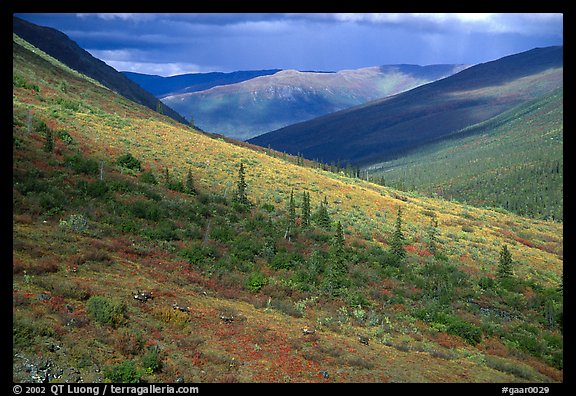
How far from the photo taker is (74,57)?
152250 mm

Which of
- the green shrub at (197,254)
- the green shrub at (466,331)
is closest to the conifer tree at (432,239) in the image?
the green shrub at (466,331)

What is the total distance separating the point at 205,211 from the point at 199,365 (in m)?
22.5

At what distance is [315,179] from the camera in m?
63.8

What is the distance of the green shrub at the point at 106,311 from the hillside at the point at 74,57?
426 feet

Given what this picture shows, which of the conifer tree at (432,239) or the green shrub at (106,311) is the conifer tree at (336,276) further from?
the conifer tree at (432,239)

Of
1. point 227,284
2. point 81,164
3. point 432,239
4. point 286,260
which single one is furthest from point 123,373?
point 432,239

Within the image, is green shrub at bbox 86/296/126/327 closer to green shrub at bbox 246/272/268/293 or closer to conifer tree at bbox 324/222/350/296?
green shrub at bbox 246/272/268/293

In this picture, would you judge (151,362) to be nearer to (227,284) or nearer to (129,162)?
(227,284)

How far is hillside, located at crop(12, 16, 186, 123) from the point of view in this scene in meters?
141

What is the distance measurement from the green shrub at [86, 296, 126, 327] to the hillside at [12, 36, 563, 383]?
8 centimetres
